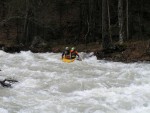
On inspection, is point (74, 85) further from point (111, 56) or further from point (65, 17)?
point (65, 17)

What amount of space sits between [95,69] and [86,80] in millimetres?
3268

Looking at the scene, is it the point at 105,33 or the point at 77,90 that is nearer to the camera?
the point at 77,90

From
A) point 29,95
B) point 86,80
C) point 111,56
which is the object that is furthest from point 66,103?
point 111,56

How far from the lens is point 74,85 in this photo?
458 inches

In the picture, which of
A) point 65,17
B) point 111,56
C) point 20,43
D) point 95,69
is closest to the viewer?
point 95,69

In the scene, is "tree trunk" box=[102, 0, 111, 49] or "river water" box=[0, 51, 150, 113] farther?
"tree trunk" box=[102, 0, 111, 49]

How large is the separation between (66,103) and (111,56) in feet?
33.3

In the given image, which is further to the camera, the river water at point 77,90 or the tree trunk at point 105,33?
the tree trunk at point 105,33

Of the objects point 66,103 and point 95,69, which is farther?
point 95,69

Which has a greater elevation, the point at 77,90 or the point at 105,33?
the point at 105,33

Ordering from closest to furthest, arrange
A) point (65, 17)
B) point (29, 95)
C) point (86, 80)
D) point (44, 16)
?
point (29, 95)
point (86, 80)
point (44, 16)
point (65, 17)

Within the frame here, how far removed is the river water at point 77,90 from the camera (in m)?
9.05

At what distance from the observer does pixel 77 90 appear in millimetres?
11070

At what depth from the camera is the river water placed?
9055mm
